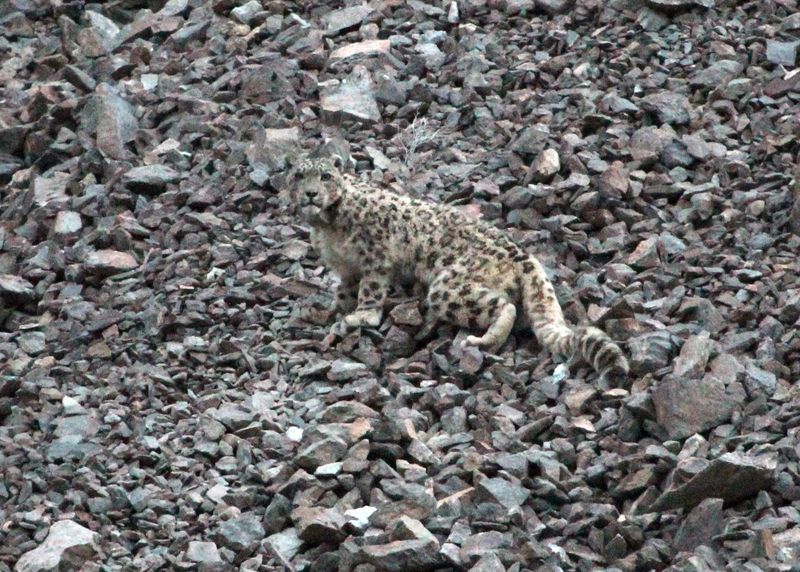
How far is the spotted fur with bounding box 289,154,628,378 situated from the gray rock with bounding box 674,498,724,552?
7.05 ft

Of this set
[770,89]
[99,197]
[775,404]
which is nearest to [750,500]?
[775,404]

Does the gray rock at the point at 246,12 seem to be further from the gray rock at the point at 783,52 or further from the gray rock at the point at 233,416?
the gray rock at the point at 233,416

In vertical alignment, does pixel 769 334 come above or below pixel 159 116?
above

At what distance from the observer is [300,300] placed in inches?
526

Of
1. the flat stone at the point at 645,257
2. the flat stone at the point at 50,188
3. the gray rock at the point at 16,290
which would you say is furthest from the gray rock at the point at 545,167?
the flat stone at the point at 50,188

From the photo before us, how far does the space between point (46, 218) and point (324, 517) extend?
19.8 feet

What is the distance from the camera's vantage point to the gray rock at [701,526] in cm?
935

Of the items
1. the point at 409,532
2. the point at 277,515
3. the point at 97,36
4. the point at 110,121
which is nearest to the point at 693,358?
the point at 409,532

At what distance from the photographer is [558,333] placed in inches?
458

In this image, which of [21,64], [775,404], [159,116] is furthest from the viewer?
[21,64]

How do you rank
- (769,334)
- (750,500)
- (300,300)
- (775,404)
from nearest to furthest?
(750,500) → (775,404) → (769,334) → (300,300)

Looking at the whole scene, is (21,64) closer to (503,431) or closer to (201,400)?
(201,400)

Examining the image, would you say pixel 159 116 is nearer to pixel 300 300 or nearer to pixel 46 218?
pixel 46 218

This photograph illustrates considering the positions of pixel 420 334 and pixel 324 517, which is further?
pixel 420 334
